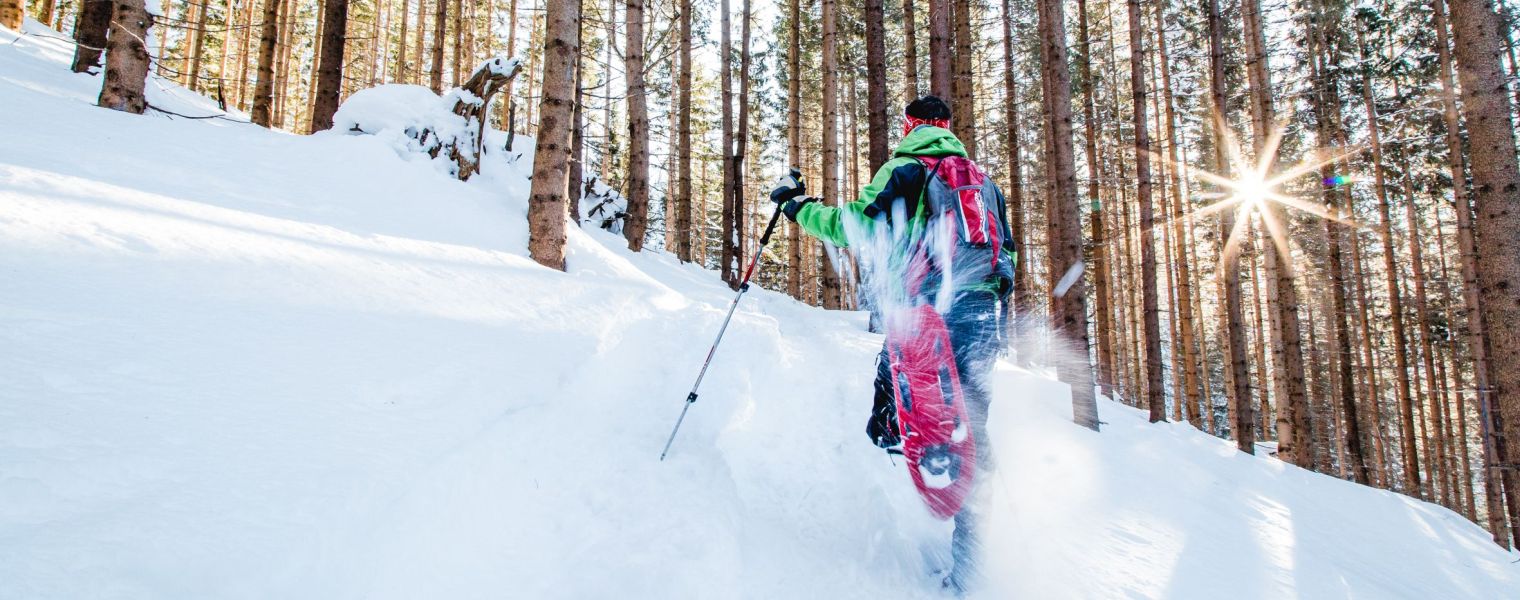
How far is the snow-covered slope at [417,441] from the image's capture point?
5.71 feet

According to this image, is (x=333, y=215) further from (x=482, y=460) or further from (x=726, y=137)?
(x=726, y=137)

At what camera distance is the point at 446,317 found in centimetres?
346

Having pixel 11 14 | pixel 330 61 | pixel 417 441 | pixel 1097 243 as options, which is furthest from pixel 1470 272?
pixel 11 14

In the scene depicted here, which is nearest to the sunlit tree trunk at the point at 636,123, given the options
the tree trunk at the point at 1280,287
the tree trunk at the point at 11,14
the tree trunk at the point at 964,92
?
the tree trunk at the point at 964,92

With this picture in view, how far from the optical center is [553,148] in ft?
18.0

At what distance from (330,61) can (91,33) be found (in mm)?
3101

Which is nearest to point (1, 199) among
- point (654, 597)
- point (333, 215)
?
point (333, 215)

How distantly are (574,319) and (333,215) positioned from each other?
1.98 m

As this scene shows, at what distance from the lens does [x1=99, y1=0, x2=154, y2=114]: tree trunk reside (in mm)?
5836

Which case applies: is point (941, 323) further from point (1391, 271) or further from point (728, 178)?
point (1391, 271)

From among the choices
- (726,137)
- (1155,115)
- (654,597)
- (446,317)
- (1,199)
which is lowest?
(654,597)

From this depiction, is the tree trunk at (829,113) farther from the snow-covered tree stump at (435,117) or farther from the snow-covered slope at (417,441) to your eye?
the snow-covered slope at (417,441)

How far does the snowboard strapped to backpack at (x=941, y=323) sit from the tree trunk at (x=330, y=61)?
9606 millimetres

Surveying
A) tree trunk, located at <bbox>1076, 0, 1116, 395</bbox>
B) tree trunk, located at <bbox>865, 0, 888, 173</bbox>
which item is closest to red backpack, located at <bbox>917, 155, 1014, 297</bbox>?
tree trunk, located at <bbox>865, 0, 888, 173</bbox>
